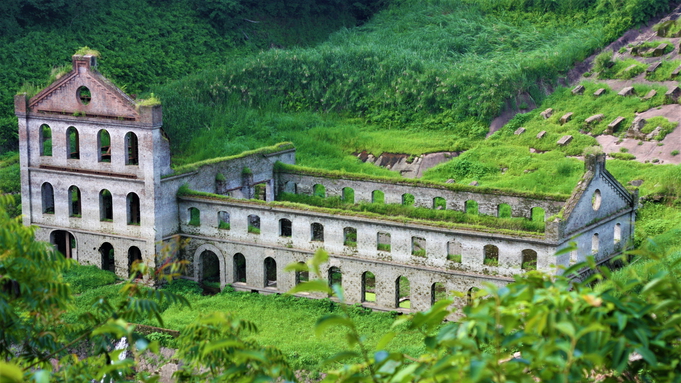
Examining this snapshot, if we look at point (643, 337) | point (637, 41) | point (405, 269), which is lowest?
point (405, 269)

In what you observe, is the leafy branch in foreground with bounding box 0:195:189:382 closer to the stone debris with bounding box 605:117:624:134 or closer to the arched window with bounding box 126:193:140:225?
the arched window with bounding box 126:193:140:225

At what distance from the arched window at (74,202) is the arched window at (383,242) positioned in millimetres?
10797

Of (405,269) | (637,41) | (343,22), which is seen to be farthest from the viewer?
(343,22)

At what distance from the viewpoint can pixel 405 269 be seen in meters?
30.7

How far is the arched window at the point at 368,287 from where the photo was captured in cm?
3153

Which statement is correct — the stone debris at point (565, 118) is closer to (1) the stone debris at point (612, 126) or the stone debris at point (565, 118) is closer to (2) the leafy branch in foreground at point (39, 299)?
(1) the stone debris at point (612, 126)

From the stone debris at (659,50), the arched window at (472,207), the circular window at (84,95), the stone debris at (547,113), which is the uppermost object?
the stone debris at (659,50)

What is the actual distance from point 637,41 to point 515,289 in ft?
147

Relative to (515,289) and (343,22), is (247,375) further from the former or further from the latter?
(343,22)

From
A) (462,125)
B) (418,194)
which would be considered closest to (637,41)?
(462,125)

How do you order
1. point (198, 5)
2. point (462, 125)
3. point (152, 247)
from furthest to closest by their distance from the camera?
point (198, 5), point (462, 125), point (152, 247)

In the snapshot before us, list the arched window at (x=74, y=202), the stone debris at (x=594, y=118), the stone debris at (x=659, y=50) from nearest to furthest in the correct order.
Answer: the arched window at (x=74, y=202)
the stone debris at (x=594, y=118)
the stone debris at (x=659, y=50)

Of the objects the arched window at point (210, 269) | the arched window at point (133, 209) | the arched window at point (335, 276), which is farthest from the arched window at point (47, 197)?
the arched window at point (335, 276)

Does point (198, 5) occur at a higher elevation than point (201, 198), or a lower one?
higher
